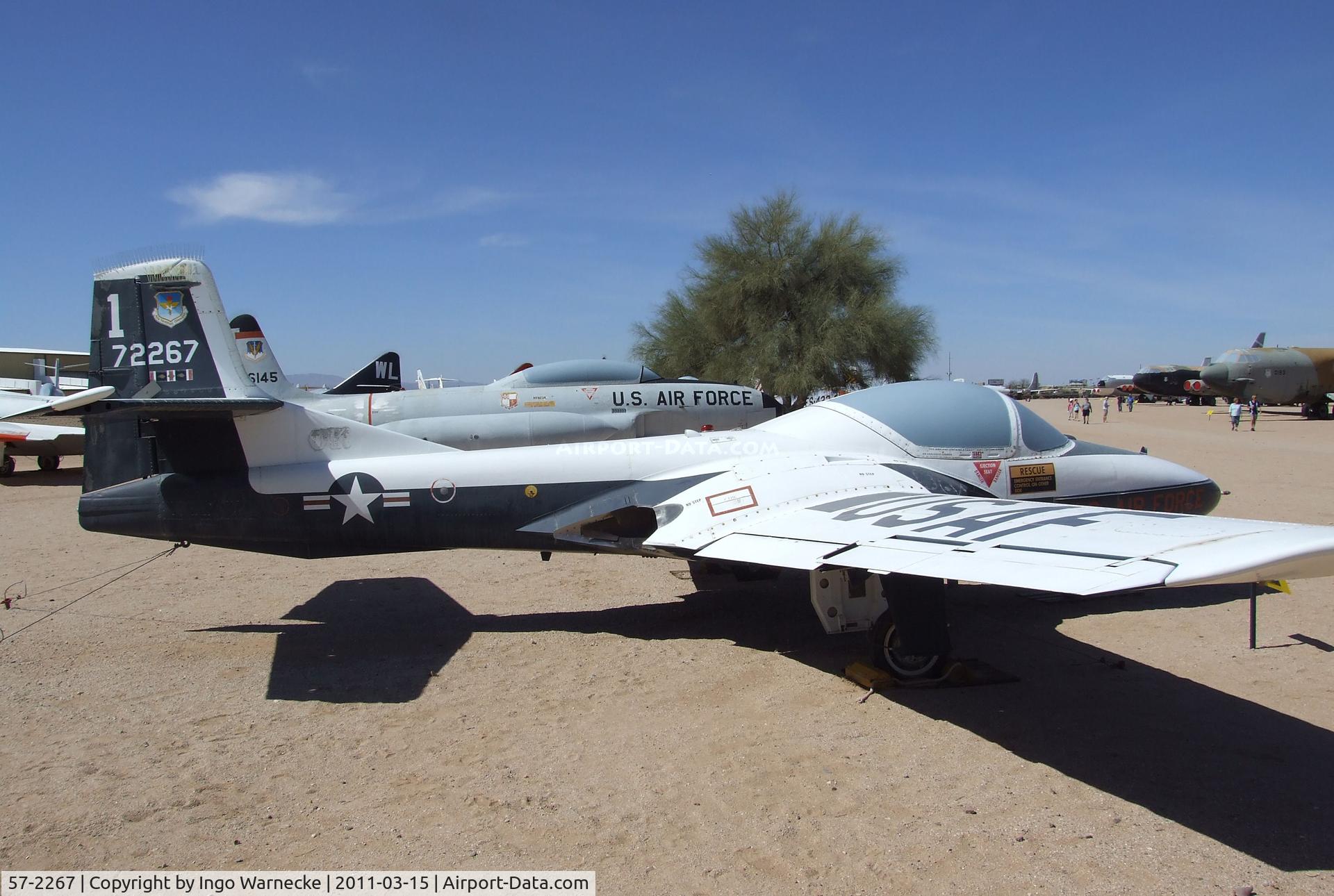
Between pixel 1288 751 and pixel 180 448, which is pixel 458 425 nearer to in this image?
pixel 180 448

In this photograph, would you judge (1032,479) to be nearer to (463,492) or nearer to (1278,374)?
(463,492)

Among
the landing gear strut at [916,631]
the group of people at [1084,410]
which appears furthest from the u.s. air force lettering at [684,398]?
the group of people at [1084,410]

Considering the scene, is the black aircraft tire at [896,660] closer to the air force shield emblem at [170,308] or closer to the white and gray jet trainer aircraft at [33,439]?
the air force shield emblem at [170,308]

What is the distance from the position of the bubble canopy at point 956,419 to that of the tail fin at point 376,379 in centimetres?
1380

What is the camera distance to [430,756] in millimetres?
4594

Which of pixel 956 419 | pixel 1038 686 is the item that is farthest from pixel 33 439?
pixel 1038 686

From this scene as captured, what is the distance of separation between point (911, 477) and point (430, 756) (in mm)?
4470

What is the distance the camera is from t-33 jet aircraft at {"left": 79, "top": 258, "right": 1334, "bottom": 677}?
6.05 metres

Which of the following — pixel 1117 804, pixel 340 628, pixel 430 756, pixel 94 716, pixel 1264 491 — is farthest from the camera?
pixel 1264 491

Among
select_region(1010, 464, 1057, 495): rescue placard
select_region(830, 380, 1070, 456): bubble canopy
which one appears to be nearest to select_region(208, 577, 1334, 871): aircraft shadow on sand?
select_region(1010, 464, 1057, 495): rescue placard

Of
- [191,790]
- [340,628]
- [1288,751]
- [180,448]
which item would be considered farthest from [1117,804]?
[180,448]

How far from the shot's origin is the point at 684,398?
1521cm

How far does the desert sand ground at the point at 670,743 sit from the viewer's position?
11.7 feet

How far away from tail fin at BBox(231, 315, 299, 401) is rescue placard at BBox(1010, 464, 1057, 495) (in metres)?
14.0
